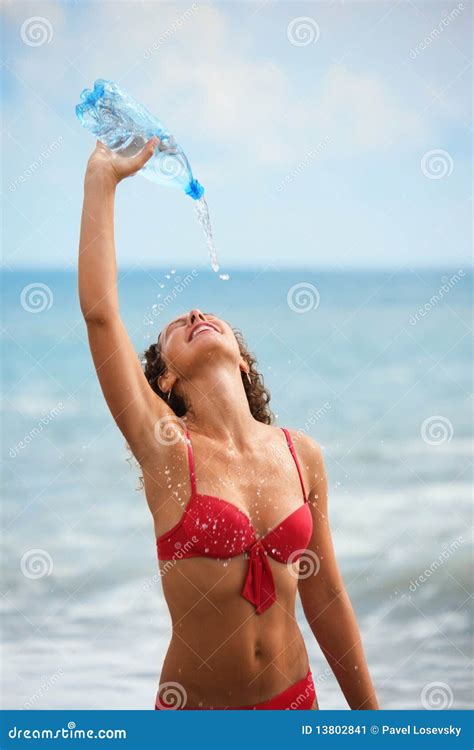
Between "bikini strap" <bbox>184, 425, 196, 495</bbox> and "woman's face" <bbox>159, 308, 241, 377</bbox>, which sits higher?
"woman's face" <bbox>159, 308, 241, 377</bbox>

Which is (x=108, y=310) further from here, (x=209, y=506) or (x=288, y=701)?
(x=288, y=701)

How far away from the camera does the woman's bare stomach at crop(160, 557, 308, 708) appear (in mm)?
2621

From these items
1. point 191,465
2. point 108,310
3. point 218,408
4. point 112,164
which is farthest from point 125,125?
point 191,465

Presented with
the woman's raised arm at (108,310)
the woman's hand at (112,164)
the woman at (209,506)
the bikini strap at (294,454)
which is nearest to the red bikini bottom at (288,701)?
the woman at (209,506)

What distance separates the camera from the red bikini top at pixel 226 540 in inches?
103

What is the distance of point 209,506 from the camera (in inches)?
103

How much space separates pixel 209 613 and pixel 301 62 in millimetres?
10517

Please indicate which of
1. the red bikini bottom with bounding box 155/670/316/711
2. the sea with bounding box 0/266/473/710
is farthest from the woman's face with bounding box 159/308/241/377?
the red bikini bottom with bounding box 155/670/316/711

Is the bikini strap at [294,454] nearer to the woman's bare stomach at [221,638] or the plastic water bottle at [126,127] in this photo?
the woman's bare stomach at [221,638]

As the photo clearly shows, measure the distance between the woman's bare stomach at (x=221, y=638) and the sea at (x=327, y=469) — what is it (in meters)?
0.41

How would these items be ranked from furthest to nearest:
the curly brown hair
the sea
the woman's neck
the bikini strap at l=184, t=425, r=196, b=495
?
the sea → the curly brown hair → the woman's neck → the bikini strap at l=184, t=425, r=196, b=495

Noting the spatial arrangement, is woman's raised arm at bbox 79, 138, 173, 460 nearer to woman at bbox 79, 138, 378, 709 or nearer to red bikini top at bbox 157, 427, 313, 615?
woman at bbox 79, 138, 378, 709
